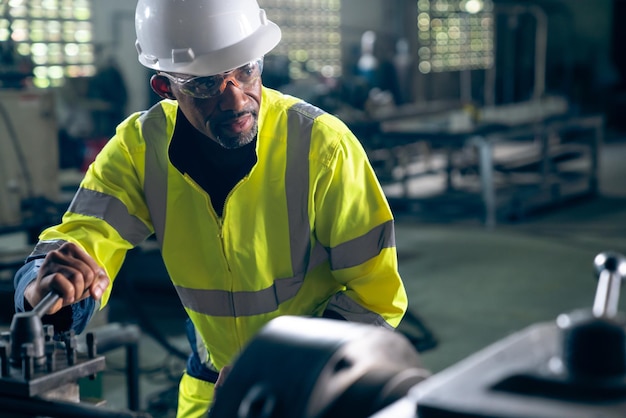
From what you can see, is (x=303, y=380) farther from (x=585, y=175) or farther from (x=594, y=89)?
(x=594, y=89)

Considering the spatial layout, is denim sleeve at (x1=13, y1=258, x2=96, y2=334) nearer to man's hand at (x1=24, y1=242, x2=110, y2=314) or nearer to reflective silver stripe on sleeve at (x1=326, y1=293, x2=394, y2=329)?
man's hand at (x1=24, y1=242, x2=110, y2=314)

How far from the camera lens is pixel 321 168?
167 cm

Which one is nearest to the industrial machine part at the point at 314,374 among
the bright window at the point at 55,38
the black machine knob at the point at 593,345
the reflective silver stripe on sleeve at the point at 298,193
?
the black machine knob at the point at 593,345

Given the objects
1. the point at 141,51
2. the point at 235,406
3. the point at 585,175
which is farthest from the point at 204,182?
the point at 585,175

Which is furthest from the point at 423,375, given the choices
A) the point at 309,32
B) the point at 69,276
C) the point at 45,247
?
the point at 309,32

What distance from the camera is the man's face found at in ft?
5.61

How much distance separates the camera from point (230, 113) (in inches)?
67.3

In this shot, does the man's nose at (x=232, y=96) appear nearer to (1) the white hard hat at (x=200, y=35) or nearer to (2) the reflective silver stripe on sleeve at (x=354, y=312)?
(1) the white hard hat at (x=200, y=35)

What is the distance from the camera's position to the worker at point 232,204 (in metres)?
1.66

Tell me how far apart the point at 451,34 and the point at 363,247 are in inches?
582

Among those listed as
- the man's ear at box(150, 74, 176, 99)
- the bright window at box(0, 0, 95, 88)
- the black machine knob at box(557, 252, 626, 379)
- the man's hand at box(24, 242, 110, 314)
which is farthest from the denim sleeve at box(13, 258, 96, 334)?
the bright window at box(0, 0, 95, 88)

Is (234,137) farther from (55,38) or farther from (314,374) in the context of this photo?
(55,38)

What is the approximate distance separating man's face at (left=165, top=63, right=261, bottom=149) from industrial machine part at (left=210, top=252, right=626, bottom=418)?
3.08 ft

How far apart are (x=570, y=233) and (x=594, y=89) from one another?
980 centimetres
